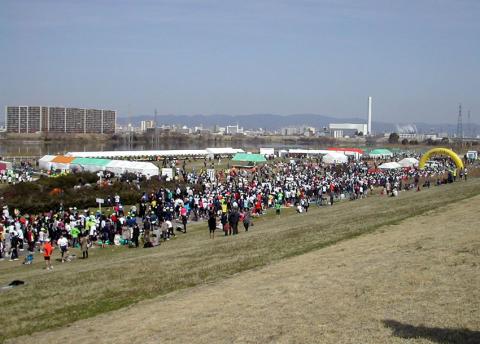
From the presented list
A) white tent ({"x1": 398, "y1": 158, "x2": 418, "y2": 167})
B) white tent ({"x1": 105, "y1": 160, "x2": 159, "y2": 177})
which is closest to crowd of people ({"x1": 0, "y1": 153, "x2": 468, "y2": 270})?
white tent ({"x1": 105, "y1": 160, "x2": 159, "y2": 177})


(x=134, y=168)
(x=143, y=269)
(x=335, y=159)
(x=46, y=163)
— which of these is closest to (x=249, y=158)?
(x=335, y=159)

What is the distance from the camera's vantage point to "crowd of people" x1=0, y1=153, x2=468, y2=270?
19094 millimetres

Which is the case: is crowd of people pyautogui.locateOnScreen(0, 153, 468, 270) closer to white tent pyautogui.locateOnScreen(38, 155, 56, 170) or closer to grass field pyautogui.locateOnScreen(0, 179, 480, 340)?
grass field pyautogui.locateOnScreen(0, 179, 480, 340)

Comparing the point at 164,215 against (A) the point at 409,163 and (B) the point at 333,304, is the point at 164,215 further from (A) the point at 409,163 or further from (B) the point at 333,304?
(A) the point at 409,163

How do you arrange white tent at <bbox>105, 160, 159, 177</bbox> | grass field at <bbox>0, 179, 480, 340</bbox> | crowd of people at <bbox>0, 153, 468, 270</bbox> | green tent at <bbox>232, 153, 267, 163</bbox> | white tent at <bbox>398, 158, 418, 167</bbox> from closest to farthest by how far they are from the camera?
grass field at <bbox>0, 179, 480, 340</bbox> < crowd of people at <bbox>0, 153, 468, 270</bbox> < white tent at <bbox>105, 160, 159, 177</bbox> < white tent at <bbox>398, 158, 418, 167</bbox> < green tent at <bbox>232, 153, 267, 163</bbox>

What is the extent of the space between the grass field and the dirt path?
2.48 feet

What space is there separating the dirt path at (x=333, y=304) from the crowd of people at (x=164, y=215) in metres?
7.30

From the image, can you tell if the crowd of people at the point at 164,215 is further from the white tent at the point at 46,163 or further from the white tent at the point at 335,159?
the white tent at the point at 335,159

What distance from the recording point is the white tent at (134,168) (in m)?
44.1

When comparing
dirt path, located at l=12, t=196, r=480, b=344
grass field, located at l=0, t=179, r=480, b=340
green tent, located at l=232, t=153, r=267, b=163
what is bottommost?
grass field, located at l=0, t=179, r=480, b=340

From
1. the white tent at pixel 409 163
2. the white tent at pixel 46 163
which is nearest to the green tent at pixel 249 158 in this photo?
the white tent at pixel 409 163

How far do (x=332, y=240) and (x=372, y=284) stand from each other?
5.18 metres

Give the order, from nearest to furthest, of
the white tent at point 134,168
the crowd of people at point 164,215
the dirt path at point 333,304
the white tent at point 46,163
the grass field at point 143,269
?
the dirt path at point 333,304 < the grass field at point 143,269 < the crowd of people at point 164,215 < the white tent at point 134,168 < the white tent at point 46,163

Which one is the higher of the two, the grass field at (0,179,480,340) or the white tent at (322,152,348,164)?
the white tent at (322,152,348,164)
